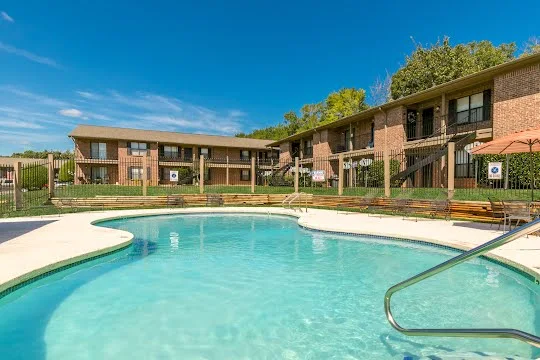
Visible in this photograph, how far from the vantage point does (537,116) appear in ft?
45.8

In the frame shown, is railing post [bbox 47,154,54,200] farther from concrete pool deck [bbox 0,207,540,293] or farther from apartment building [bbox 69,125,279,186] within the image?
apartment building [bbox 69,125,279,186]

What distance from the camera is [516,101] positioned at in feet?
48.1

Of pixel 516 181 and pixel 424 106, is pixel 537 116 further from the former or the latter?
pixel 424 106

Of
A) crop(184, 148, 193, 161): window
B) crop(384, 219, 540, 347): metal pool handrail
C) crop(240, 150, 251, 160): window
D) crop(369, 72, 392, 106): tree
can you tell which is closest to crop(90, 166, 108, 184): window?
crop(184, 148, 193, 161): window

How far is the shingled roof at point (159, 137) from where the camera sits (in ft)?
109

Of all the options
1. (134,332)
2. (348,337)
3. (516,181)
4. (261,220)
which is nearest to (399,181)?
(516,181)

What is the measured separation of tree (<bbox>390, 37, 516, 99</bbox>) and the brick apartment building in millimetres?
9279

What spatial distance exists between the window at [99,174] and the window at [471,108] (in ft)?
104

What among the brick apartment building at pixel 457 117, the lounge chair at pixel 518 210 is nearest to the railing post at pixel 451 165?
the brick apartment building at pixel 457 117

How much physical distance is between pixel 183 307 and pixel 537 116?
54.4ft

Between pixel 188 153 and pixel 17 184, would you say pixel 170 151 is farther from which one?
pixel 17 184

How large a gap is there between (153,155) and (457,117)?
29478mm

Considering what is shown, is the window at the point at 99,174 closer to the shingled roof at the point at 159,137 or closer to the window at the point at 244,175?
the shingled roof at the point at 159,137

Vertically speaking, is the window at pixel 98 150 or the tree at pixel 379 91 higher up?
the tree at pixel 379 91
